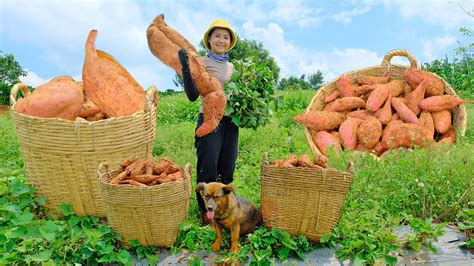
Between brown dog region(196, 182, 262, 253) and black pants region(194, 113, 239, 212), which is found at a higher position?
black pants region(194, 113, 239, 212)

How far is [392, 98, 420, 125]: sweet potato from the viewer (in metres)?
6.36

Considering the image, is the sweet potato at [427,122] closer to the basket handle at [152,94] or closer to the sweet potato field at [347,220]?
the sweet potato field at [347,220]

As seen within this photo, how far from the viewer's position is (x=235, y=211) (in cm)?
362

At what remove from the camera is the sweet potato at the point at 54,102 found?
4.53 metres

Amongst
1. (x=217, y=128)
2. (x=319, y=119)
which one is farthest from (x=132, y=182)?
(x=319, y=119)

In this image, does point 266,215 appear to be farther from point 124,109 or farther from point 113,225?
point 124,109

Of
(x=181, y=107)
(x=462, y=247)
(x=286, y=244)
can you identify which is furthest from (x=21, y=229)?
(x=181, y=107)

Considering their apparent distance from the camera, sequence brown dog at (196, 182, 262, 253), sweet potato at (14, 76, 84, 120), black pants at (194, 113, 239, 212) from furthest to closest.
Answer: sweet potato at (14, 76, 84, 120) < black pants at (194, 113, 239, 212) < brown dog at (196, 182, 262, 253)

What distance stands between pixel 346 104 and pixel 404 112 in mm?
730

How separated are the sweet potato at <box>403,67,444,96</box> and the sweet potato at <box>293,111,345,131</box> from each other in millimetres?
1197

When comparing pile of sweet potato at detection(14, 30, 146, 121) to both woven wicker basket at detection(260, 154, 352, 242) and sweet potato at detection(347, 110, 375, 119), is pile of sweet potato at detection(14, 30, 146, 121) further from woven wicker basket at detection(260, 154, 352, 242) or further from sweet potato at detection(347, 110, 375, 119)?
sweet potato at detection(347, 110, 375, 119)

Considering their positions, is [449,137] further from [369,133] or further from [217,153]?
[217,153]

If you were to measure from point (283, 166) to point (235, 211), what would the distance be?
0.47m

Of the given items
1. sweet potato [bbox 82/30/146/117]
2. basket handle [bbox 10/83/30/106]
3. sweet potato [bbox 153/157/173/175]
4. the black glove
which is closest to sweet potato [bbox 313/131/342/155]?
sweet potato [bbox 82/30/146/117]
